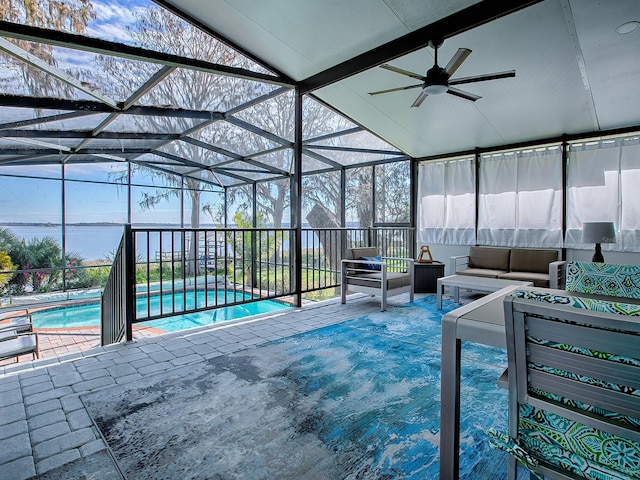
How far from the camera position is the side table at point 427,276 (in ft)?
18.7

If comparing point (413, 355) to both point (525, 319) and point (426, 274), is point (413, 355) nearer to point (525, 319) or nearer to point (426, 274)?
point (525, 319)

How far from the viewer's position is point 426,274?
5699mm

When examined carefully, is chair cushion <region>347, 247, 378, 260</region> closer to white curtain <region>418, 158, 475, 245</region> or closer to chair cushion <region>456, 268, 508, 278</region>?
chair cushion <region>456, 268, 508, 278</region>

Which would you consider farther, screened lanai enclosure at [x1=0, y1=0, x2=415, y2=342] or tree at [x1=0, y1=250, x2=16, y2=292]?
tree at [x1=0, y1=250, x2=16, y2=292]

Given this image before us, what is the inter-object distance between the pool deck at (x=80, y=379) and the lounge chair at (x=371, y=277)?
29 cm

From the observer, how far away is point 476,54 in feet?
11.8

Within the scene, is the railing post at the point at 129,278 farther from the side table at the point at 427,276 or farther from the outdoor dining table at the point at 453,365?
the side table at the point at 427,276

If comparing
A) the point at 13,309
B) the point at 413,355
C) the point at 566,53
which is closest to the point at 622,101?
the point at 566,53

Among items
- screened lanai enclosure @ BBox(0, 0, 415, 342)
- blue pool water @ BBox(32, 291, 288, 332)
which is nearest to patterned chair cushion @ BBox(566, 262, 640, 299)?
screened lanai enclosure @ BBox(0, 0, 415, 342)

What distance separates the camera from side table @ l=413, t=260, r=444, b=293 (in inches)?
224

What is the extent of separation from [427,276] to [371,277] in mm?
1508

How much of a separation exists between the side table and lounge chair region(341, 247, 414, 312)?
2.71ft

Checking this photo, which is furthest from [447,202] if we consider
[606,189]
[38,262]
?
[38,262]

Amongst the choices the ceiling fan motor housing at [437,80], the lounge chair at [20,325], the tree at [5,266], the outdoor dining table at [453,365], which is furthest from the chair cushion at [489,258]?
the tree at [5,266]
